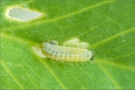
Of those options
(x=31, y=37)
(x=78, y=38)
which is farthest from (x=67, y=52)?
(x=31, y=37)

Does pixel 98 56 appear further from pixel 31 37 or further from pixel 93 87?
pixel 31 37

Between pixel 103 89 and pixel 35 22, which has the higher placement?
pixel 35 22

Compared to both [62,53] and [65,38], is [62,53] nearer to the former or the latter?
[62,53]

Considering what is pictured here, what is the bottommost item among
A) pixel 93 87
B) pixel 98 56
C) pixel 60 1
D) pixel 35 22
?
pixel 93 87

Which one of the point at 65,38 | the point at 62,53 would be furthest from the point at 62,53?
the point at 65,38
